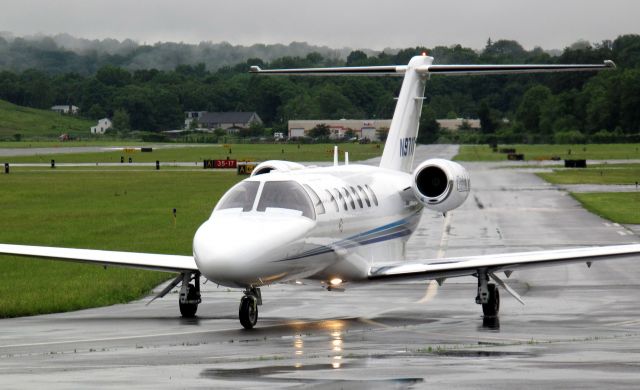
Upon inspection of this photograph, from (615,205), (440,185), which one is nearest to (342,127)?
Result: (615,205)

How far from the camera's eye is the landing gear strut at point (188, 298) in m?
22.2

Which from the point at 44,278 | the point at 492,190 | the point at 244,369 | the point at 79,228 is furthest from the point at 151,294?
the point at 492,190

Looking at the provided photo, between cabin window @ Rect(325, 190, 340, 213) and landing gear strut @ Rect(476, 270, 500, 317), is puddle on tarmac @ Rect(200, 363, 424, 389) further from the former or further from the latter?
cabin window @ Rect(325, 190, 340, 213)

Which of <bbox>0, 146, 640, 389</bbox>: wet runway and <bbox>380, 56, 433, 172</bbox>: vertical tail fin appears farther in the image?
<bbox>380, 56, 433, 172</bbox>: vertical tail fin

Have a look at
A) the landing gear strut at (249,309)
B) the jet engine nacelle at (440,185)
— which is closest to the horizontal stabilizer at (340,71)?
the jet engine nacelle at (440,185)

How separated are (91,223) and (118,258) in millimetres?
23386

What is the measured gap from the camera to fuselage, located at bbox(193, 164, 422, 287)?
18.7 m

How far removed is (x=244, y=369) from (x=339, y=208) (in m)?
6.85

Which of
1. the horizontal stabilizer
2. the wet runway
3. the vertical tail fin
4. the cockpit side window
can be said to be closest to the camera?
the wet runway

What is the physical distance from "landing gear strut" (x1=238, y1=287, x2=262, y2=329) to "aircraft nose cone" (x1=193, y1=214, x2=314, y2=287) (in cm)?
84

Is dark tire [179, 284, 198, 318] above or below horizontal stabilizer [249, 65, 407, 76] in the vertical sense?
below

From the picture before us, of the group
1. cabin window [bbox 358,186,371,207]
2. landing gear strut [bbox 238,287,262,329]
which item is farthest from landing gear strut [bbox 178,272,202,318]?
cabin window [bbox 358,186,371,207]

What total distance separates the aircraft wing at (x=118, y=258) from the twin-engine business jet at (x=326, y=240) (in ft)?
0.06

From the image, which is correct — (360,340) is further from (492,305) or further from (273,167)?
(273,167)
